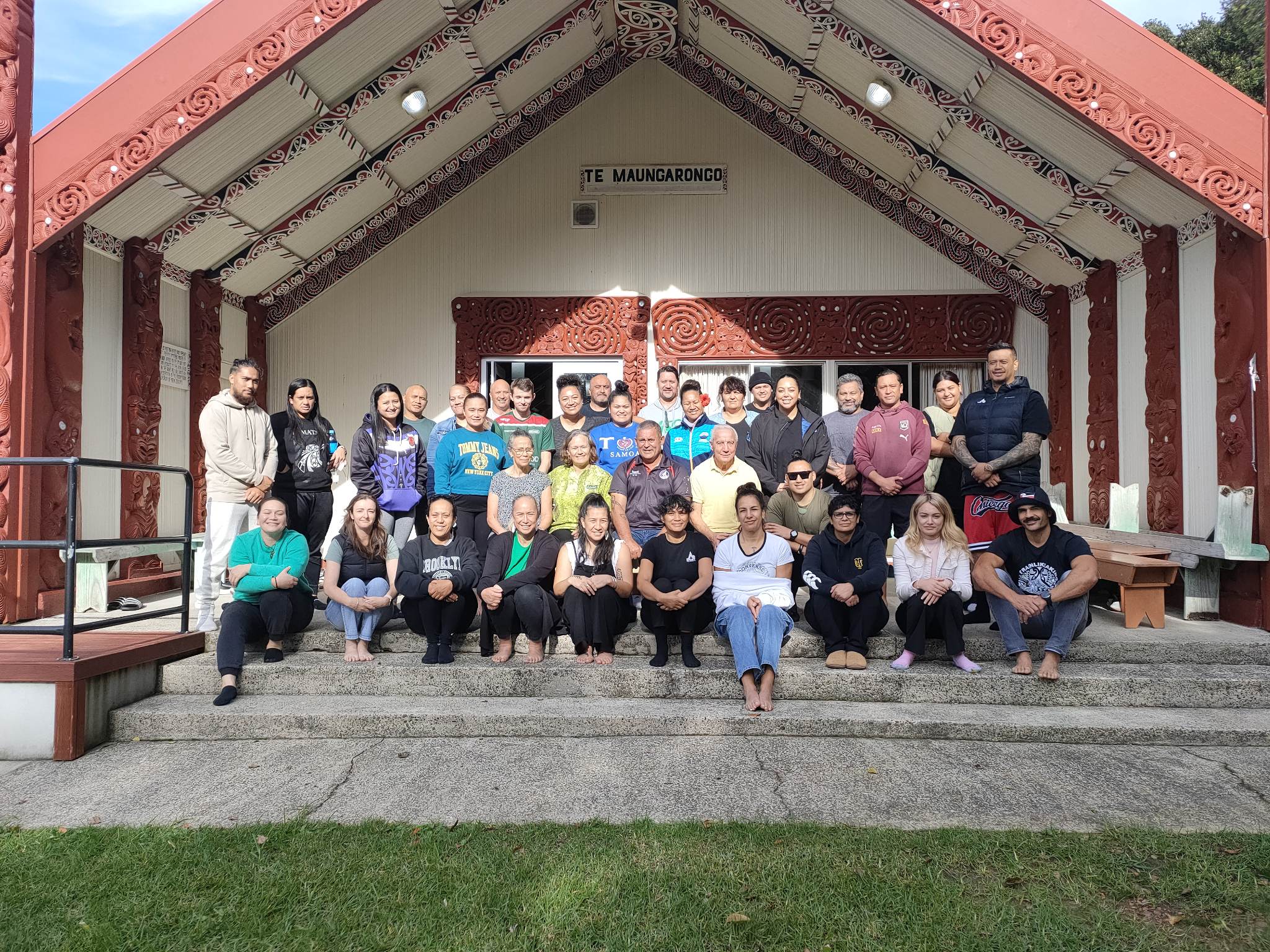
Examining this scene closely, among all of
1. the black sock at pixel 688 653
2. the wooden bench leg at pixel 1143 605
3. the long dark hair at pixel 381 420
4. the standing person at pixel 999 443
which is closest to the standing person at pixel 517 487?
the long dark hair at pixel 381 420

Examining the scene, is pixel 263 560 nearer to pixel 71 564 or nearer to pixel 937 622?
pixel 71 564

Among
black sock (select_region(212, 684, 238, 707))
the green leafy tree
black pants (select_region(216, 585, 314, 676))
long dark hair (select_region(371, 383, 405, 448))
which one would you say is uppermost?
the green leafy tree

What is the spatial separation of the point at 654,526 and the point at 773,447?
3.51ft

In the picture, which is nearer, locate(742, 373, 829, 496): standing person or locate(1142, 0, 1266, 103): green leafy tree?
locate(742, 373, 829, 496): standing person

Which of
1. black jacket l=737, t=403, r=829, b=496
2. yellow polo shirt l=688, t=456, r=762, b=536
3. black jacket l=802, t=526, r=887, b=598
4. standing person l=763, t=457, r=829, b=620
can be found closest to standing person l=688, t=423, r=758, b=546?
yellow polo shirt l=688, t=456, r=762, b=536

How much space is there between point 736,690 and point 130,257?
5557mm

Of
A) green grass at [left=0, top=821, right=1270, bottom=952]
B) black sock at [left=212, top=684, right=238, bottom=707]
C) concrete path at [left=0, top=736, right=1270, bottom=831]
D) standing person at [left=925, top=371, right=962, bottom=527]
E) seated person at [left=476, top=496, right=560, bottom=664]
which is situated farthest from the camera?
standing person at [left=925, top=371, right=962, bottom=527]

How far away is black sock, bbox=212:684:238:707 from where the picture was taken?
13.8 feet

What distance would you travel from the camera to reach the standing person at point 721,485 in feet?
16.5

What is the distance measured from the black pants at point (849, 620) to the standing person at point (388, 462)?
9.11 feet

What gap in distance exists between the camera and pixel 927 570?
4.58m

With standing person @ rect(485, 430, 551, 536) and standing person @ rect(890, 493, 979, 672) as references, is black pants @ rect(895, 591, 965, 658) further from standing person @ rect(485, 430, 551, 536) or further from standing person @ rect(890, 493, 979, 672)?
standing person @ rect(485, 430, 551, 536)

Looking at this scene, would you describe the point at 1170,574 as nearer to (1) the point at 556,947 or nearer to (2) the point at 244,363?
(1) the point at 556,947

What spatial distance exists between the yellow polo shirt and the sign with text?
4260 millimetres
